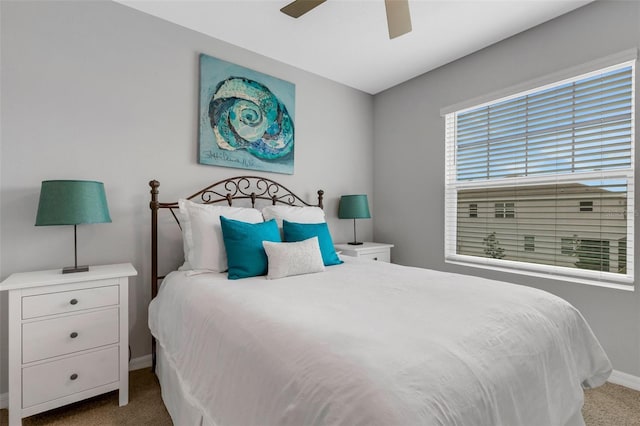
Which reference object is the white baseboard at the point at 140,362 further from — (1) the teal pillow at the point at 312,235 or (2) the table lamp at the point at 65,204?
(1) the teal pillow at the point at 312,235

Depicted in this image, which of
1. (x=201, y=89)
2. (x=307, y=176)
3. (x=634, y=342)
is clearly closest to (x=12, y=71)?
(x=201, y=89)

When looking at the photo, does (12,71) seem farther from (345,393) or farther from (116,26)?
(345,393)

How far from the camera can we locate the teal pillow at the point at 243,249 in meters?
1.90

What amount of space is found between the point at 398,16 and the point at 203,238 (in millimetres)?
1817

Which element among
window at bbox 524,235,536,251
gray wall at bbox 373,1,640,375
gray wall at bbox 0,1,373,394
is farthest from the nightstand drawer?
gray wall at bbox 0,1,373,394

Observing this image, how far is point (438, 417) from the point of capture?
2.47ft

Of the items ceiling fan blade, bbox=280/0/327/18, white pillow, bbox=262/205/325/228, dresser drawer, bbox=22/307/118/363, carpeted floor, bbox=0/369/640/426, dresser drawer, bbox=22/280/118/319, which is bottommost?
carpeted floor, bbox=0/369/640/426

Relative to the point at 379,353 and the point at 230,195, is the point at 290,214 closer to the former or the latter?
the point at 230,195

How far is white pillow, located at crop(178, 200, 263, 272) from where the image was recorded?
1991 millimetres

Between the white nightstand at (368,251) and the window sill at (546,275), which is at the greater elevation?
the white nightstand at (368,251)

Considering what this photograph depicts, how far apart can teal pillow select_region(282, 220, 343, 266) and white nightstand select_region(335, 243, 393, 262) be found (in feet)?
2.30

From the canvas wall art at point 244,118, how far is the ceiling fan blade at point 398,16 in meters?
1.31

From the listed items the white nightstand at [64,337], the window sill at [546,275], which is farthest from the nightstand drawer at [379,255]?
the white nightstand at [64,337]

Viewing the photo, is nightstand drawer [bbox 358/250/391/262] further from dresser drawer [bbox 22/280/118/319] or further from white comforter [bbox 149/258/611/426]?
dresser drawer [bbox 22/280/118/319]
